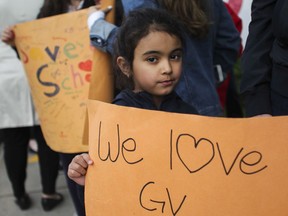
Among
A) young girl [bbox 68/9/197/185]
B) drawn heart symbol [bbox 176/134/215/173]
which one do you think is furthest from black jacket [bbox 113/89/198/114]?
drawn heart symbol [bbox 176/134/215/173]

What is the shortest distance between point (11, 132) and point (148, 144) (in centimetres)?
205

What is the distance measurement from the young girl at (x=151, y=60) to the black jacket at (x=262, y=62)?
229 mm

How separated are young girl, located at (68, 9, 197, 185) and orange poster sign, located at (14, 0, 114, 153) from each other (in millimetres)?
589

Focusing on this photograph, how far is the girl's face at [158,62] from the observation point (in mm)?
1371

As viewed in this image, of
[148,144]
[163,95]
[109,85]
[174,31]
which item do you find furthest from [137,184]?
[109,85]

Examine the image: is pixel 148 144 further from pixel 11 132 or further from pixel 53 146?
pixel 11 132

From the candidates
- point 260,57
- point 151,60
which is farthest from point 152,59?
point 260,57

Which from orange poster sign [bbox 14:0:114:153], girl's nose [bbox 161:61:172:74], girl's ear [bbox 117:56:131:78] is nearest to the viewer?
girl's nose [bbox 161:61:172:74]

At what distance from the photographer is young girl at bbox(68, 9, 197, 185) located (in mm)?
1377

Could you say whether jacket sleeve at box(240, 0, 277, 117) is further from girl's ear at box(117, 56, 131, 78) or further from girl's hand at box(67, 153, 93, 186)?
girl's hand at box(67, 153, 93, 186)

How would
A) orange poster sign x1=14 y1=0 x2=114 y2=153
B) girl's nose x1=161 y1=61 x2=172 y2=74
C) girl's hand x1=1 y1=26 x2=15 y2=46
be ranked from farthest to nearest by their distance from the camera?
1. girl's hand x1=1 y1=26 x2=15 y2=46
2. orange poster sign x1=14 y1=0 x2=114 y2=153
3. girl's nose x1=161 y1=61 x2=172 y2=74

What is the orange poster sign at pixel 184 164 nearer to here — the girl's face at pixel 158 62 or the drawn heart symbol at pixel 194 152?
the drawn heart symbol at pixel 194 152

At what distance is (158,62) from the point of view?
1.38 meters

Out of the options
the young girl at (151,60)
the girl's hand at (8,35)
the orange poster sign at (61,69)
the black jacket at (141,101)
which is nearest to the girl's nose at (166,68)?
the young girl at (151,60)
